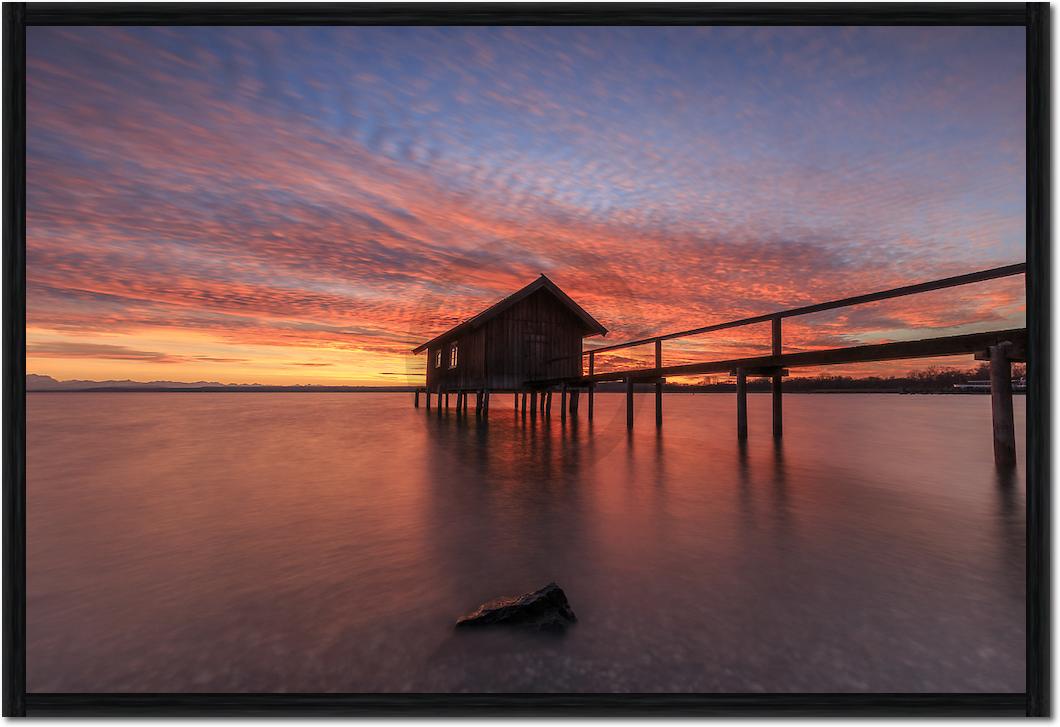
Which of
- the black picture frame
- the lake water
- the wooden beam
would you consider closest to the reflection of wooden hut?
the wooden beam

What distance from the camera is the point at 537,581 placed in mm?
3760

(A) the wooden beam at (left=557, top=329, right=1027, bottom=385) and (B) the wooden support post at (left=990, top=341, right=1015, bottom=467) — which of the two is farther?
(A) the wooden beam at (left=557, top=329, right=1027, bottom=385)

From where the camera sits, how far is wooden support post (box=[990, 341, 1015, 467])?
6.46m

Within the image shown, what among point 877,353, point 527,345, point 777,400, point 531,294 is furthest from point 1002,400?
point 531,294

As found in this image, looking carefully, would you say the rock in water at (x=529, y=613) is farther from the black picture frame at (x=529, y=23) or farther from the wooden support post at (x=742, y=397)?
the wooden support post at (x=742, y=397)

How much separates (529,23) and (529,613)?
146 inches

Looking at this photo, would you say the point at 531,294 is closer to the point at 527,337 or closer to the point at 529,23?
the point at 527,337

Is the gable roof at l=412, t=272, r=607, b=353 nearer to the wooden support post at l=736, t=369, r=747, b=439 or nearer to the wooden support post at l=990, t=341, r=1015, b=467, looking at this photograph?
the wooden support post at l=736, t=369, r=747, b=439

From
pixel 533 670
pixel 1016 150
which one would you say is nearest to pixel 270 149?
pixel 533 670

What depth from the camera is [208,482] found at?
351 inches

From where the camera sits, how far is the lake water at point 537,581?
249cm

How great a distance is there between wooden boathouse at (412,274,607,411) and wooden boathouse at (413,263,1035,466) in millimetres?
46

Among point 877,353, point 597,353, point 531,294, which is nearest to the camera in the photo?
point 877,353

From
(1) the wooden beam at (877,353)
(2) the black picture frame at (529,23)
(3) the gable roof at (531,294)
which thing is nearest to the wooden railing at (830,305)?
(1) the wooden beam at (877,353)
